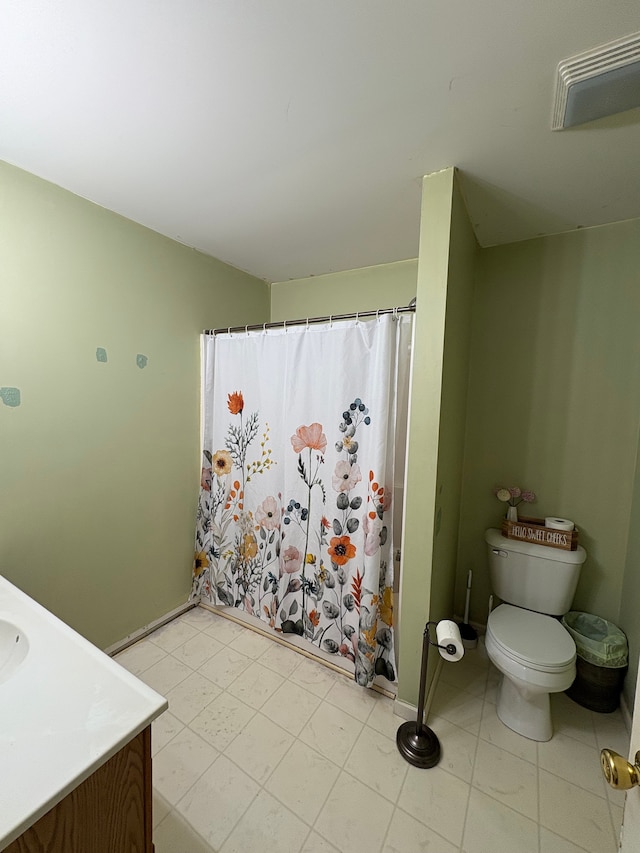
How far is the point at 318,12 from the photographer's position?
77 centimetres

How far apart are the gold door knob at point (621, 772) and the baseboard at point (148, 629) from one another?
193cm

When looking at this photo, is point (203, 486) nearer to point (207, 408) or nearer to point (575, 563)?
point (207, 408)

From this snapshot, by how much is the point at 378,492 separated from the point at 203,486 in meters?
1.18

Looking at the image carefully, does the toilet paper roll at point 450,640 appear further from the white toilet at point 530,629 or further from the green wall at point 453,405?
the white toilet at point 530,629

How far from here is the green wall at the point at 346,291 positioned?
2.12 m

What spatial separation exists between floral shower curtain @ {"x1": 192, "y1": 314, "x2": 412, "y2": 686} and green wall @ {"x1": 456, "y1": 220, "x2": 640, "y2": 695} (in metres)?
0.76

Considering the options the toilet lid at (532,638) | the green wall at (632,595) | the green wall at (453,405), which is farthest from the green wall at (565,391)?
the toilet lid at (532,638)

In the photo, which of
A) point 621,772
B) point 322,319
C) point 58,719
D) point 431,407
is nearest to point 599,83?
point 431,407

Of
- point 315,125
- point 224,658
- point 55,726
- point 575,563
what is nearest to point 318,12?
point 315,125

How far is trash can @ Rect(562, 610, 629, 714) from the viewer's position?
151 cm

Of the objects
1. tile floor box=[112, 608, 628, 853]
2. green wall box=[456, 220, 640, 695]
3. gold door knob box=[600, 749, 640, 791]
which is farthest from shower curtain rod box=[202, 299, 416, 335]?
tile floor box=[112, 608, 628, 853]

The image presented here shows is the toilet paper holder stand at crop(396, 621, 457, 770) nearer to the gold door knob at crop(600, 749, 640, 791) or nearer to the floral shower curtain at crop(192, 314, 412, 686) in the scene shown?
the floral shower curtain at crop(192, 314, 412, 686)

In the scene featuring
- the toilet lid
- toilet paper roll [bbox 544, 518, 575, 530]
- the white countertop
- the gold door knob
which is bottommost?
the toilet lid

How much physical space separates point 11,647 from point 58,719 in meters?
0.44
